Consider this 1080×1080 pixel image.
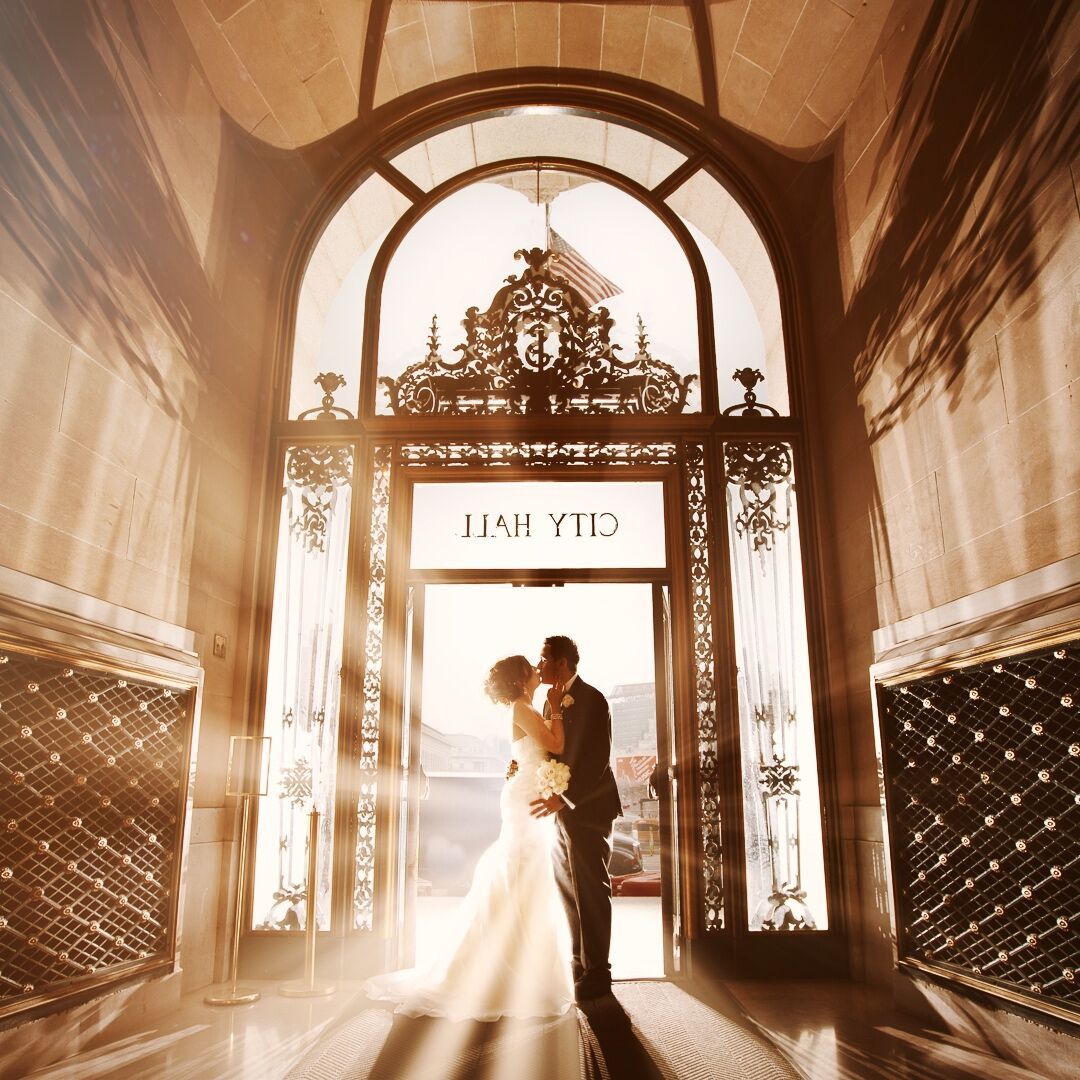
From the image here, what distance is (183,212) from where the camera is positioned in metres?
4.36

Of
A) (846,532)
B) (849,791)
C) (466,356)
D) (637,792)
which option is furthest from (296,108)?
(637,792)

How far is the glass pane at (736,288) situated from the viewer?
17.8 ft

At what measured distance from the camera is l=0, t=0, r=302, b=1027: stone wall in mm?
3070

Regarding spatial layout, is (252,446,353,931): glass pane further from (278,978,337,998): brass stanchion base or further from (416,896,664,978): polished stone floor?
(416,896,664,978): polished stone floor

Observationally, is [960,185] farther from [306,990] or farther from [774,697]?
[306,990]

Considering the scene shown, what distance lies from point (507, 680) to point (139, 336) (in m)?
2.44

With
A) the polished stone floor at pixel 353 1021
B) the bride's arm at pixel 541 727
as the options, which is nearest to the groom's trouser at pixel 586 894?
the bride's arm at pixel 541 727

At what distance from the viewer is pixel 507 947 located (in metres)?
3.84

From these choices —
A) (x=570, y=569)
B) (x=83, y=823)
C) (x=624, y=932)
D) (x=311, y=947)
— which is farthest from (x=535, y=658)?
(x=83, y=823)

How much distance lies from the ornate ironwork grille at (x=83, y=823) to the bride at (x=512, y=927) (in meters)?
1.19

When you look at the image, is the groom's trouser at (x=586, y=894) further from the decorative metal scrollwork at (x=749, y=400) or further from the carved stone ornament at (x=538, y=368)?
the decorative metal scrollwork at (x=749, y=400)

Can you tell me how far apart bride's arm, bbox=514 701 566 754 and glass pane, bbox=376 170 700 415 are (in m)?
1.87

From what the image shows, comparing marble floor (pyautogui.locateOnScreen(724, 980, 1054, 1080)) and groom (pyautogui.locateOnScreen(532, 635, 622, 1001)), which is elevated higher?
groom (pyautogui.locateOnScreen(532, 635, 622, 1001))

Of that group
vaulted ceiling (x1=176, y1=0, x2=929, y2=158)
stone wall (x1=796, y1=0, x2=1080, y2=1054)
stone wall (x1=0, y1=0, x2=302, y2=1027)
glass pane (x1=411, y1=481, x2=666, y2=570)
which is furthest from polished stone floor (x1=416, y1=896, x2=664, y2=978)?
vaulted ceiling (x1=176, y1=0, x2=929, y2=158)
